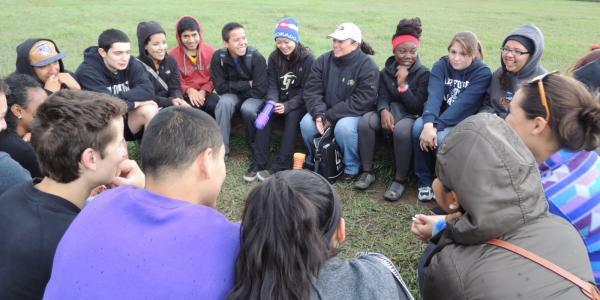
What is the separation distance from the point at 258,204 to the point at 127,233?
410 mm

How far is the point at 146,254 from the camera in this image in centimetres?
143

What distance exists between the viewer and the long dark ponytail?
1.48 meters

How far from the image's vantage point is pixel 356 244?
12.1 feet

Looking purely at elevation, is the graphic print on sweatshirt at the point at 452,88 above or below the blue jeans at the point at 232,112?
above

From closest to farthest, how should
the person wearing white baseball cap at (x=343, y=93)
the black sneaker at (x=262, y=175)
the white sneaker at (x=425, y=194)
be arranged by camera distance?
the white sneaker at (x=425, y=194) → the person wearing white baseball cap at (x=343, y=93) → the black sneaker at (x=262, y=175)

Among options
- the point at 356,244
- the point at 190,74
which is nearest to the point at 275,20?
the point at 190,74

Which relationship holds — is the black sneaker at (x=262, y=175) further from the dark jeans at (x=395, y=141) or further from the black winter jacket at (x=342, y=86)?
the dark jeans at (x=395, y=141)

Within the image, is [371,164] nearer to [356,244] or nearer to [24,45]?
[356,244]

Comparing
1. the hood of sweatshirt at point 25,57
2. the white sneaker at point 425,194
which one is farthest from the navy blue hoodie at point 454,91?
the hood of sweatshirt at point 25,57

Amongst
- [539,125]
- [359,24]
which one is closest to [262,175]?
[539,125]

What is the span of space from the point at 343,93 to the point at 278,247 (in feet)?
11.5

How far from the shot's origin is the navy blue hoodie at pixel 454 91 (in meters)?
4.34

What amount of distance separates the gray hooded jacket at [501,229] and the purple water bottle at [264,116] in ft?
10.5

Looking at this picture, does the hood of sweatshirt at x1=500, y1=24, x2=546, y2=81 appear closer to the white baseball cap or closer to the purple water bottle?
the white baseball cap
